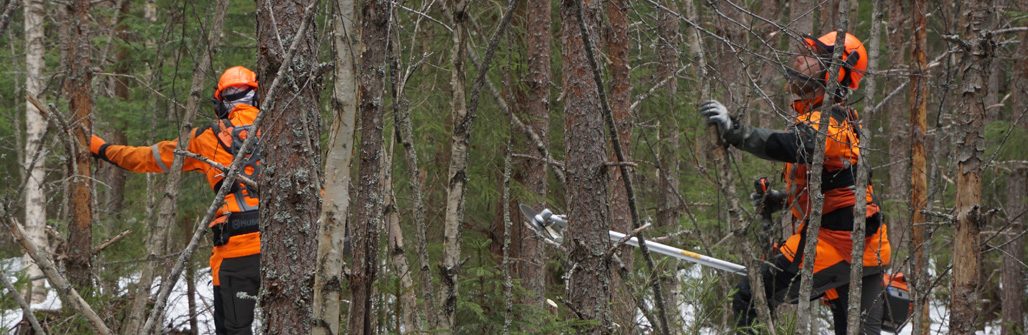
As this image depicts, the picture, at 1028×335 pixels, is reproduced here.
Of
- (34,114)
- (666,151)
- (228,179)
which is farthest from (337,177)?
(34,114)

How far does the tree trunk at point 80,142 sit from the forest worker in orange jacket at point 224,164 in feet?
0.57

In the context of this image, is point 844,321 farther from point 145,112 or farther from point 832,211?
point 145,112

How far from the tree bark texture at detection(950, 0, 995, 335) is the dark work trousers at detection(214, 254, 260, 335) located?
4398 millimetres

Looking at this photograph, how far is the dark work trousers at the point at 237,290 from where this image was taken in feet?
16.8

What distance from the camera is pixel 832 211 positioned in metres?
4.60

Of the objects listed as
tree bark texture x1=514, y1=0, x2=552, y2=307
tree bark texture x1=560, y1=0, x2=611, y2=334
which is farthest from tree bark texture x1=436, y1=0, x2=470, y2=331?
tree bark texture x1=514, y1=0, x2=552, y2=307

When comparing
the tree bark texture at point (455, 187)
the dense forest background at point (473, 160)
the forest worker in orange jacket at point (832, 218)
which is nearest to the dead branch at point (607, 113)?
the dense forest background at point (473, 160)

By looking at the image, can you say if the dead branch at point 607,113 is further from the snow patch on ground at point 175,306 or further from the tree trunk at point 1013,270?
the tree trunk at point 1013,270


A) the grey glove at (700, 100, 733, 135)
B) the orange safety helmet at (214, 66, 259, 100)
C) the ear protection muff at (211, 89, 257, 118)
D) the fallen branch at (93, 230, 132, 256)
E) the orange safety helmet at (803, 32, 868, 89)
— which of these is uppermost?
the orange safety helmet at (214, 66, 259, 100)

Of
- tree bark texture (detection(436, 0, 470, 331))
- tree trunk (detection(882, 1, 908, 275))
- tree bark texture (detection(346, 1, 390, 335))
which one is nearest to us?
tree bark texture (detection(346, 1, 390, 335))

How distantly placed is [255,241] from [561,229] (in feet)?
7.24

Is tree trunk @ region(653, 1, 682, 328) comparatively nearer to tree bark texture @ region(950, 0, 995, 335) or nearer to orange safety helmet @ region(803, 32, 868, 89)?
orange safety helmet @ region(803, 32, 868, 89)

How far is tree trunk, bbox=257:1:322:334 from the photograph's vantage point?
2.79 metres

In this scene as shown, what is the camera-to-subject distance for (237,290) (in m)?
5.16
